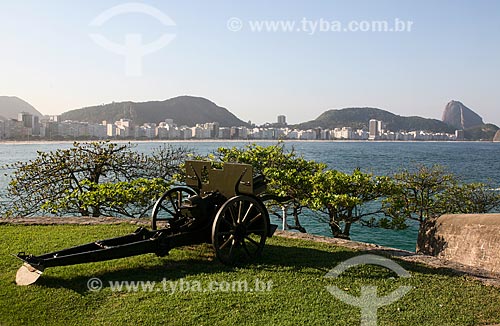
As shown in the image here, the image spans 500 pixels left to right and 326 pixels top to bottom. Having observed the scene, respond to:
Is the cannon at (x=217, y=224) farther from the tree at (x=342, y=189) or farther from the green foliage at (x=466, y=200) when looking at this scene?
the green foliage at (x=466, y=200)

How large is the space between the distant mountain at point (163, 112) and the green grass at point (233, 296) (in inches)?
4423

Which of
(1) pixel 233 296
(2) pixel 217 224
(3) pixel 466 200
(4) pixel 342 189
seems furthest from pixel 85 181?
(3) pixel 466 200

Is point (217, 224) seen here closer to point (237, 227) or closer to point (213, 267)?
point (237, 227)

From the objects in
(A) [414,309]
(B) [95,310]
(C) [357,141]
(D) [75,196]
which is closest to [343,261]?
(A) [414,309]

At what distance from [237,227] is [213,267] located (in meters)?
0.66

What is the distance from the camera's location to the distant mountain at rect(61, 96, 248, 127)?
119 meters

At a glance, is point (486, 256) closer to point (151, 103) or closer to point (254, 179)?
point (254, 179)

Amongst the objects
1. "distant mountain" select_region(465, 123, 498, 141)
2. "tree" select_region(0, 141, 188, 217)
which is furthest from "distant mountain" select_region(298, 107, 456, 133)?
"tree" select_region(0, 141, 188, 217)

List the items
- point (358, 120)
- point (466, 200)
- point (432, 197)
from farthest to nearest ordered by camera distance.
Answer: point (358, 120) → point (432, 197) → point (466, 200)

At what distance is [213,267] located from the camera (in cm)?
662

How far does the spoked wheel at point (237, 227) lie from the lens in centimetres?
651

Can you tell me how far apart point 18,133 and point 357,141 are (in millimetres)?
116177

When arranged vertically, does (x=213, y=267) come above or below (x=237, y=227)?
below

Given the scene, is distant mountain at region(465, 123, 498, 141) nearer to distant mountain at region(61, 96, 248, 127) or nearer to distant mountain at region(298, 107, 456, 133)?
distant mountain at region(298, 107, 456, 133)
